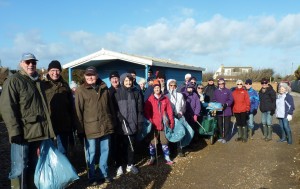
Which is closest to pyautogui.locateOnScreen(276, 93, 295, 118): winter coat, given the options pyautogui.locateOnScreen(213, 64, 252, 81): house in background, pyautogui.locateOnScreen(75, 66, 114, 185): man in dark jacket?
pyautogui.locateOnScreen(75, 66, 114, 185): man in dark jacket

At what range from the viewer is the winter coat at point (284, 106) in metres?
8.20

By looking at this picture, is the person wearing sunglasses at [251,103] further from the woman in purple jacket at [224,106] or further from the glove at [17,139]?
the glove at [17,139]

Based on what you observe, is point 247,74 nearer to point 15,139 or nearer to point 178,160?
point 178,160

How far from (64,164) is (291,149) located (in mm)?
6075

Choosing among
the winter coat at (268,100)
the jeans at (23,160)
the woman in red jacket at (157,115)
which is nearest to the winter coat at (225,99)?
the winter coat at (268,100)

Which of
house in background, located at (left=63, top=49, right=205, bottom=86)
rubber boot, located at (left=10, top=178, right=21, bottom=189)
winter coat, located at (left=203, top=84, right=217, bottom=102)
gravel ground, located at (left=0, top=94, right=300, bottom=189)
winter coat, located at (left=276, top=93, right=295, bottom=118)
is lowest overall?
gravel ground, located at (left=0, top=94, right=300, bottom=189)

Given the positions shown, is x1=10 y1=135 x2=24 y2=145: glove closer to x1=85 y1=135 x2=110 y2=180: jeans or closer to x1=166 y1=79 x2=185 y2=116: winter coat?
x1=85 y1=135 x2=110 y2=180: jeans

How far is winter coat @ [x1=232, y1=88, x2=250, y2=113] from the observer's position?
28.0 ft

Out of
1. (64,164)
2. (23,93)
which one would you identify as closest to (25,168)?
(64,164)

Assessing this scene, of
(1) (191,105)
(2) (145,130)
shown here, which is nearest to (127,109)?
(2) (145,130)

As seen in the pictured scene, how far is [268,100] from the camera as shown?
343 inches

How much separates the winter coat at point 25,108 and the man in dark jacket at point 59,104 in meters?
0.93

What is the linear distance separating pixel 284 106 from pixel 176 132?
3524mm

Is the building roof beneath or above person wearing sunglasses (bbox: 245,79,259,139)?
above
